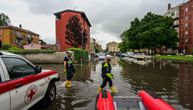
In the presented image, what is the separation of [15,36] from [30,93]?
72.5 m

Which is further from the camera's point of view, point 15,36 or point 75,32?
point 15,36

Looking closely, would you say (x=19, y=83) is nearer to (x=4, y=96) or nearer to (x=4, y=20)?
(x=4, y=96)

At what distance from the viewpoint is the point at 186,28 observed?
7325 cm

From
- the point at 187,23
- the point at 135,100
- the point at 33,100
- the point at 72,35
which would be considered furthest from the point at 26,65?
the point at 187,23

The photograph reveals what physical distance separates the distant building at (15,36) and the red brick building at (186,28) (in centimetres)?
4853

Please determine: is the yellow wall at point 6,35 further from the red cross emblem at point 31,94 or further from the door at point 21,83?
the red cross emblem at point 31,94

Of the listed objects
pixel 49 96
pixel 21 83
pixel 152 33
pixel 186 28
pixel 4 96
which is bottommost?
pixel 49 96

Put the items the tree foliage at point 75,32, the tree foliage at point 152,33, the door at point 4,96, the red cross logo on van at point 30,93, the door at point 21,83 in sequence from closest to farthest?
the door at point 4,96 → the door at point 21,83 → the red cross logo on van at point 30,93 → the tree foliage at point 75,32 → the tree foliage at point 152,33

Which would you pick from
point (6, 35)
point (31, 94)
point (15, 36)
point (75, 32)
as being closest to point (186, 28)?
point (75, 32)

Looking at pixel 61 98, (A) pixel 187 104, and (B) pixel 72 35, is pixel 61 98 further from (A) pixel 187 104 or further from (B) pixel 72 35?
(B) pixel 72 35

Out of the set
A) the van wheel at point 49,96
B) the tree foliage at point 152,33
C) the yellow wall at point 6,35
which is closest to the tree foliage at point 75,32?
the tree foliage at point 152,33

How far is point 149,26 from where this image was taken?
6862 centimetres

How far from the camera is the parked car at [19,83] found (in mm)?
4535

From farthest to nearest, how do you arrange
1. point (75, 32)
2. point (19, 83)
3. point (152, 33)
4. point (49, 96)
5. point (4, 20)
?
point (4, 20) < point (152, 33) < point (75, 32) < point (49, 96) < point (19, 83)
